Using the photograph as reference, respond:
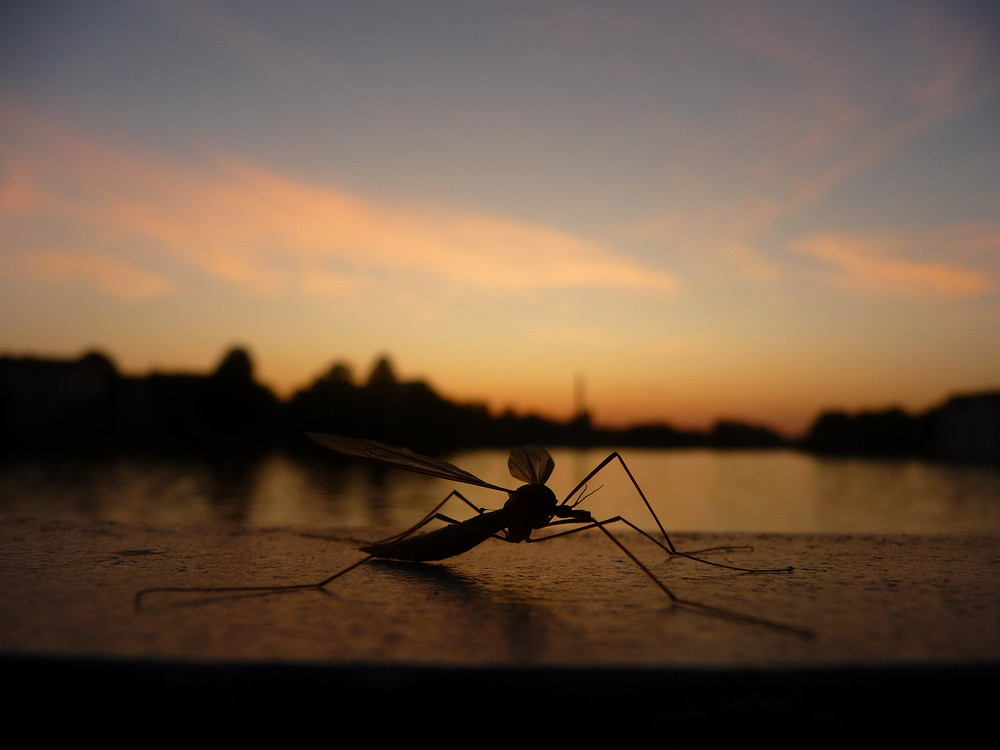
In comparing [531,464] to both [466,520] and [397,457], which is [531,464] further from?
[397,457]

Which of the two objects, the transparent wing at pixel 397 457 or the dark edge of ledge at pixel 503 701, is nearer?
the dark edge of ledge at pixel 503 701

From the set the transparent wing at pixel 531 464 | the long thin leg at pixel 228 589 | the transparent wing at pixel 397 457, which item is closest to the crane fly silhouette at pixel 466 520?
the transparent wing at pixel 397 457

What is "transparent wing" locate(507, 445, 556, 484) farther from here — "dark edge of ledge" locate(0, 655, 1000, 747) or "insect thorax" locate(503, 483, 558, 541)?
"dark edge of ledge" locate(0, 655, 1000, 747)

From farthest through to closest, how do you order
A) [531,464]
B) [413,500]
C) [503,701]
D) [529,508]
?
[413,500], [531,464], [529,508], [503,701]

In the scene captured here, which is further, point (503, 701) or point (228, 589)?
point (228, 589)

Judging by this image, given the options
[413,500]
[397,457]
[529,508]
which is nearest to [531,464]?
[529,508]

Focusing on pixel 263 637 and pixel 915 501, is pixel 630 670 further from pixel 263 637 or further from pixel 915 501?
pixel 915 501

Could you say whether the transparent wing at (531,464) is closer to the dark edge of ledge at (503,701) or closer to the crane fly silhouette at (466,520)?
the crane fly silhouette at (466,520)
